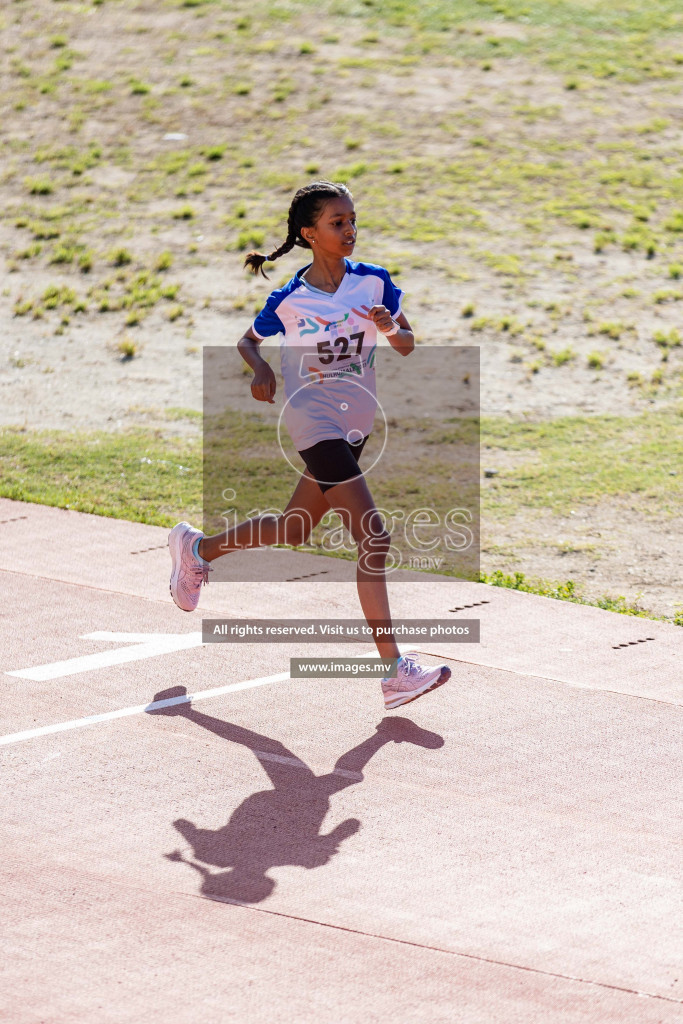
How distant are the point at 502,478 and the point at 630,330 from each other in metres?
4.87

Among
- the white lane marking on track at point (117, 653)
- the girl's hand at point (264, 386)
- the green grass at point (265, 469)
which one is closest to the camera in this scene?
the girl's hand at point (264, 386)

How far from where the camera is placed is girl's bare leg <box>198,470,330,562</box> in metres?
5.98

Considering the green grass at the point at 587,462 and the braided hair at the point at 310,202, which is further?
the green grass at the point at 587,462

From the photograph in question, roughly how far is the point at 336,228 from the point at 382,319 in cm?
44

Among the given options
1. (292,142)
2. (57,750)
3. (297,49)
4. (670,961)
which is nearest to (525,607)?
(57,750)

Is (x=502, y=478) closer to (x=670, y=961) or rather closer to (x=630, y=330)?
(x=630, y=330)

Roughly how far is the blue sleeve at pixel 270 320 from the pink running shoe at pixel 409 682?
1.48 metres

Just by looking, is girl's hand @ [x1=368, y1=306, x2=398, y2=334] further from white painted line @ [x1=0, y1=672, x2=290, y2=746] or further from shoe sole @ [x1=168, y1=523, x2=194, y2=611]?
white painted line @ [x1=0, y1=672, x2=290, y2=746]

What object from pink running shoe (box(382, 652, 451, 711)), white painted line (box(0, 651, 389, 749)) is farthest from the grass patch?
pink running shoe (box(382, 652, 451, 711))

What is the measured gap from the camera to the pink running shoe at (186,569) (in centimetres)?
650

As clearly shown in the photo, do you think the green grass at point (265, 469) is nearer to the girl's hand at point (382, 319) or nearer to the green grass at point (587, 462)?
the green grass at point (587, 462)

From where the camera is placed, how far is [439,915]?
4.19 m

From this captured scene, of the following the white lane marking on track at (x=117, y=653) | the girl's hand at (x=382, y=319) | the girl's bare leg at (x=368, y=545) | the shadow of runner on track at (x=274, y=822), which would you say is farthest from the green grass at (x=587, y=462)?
the shadow of runner on track at (x=274, y=822)

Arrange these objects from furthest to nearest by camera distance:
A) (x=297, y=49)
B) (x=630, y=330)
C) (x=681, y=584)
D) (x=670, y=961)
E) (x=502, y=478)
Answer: (x=297, y=49) → (x=630, y=330) → (x=502, y=478) → (x=681, y=584) → (x=670, y=961)
